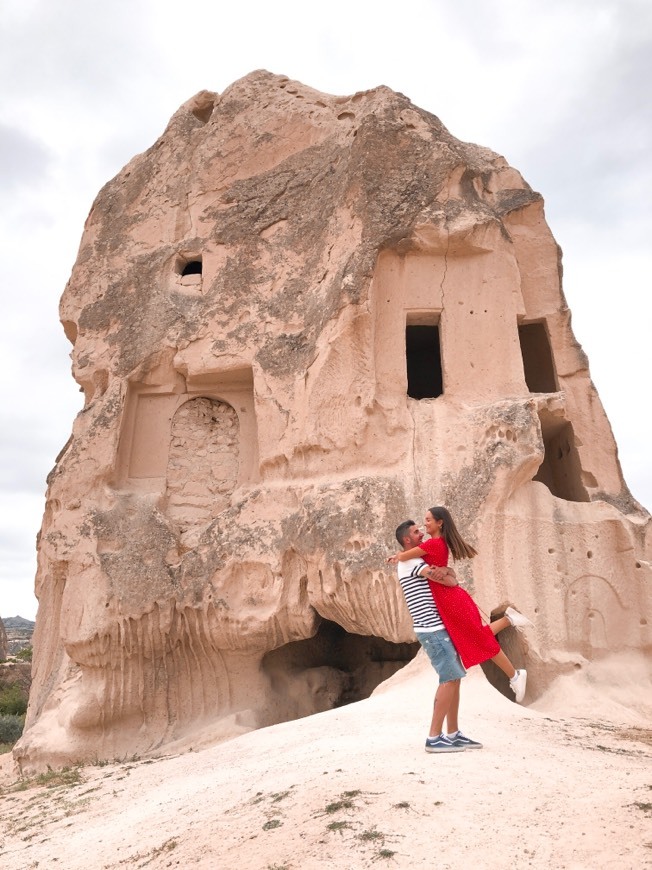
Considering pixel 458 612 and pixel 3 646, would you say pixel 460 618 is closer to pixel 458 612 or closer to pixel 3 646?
pixel 458 612

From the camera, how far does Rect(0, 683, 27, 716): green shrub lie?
1636cm

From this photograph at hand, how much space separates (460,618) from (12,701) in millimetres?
14746

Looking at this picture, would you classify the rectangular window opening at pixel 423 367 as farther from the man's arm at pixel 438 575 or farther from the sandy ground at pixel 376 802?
the man's arm at pixel 438 575

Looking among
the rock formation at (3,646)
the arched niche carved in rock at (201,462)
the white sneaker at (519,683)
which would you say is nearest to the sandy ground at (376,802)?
the white sneaker at (519,683)

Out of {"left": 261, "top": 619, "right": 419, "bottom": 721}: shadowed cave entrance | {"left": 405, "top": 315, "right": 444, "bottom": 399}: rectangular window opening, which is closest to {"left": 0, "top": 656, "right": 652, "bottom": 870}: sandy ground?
{"left": 261, "top": 619, "right": 419, "bottom": 721}: shadowed cave entrance

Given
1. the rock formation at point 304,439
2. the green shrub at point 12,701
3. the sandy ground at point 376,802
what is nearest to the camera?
the sandy ground at point 376,802

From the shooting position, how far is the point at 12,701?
16.5 m

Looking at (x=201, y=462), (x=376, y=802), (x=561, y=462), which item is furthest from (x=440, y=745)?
(x=201, y=462)

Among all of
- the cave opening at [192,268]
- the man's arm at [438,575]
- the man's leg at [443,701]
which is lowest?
the man's leg at [443,701]

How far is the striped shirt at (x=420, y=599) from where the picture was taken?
4242 millimetres

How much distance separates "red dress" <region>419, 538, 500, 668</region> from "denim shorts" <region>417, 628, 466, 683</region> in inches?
1.3

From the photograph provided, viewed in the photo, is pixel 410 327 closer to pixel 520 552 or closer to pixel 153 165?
pixel 520 552

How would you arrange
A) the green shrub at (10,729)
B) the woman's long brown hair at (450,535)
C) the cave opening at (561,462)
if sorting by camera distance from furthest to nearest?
the green shrub at (10,729)
the cave opening at (561,462)
the woman's long brown hair at (450,535)

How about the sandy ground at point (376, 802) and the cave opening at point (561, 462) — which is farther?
the cave opening at point (561, 462)
